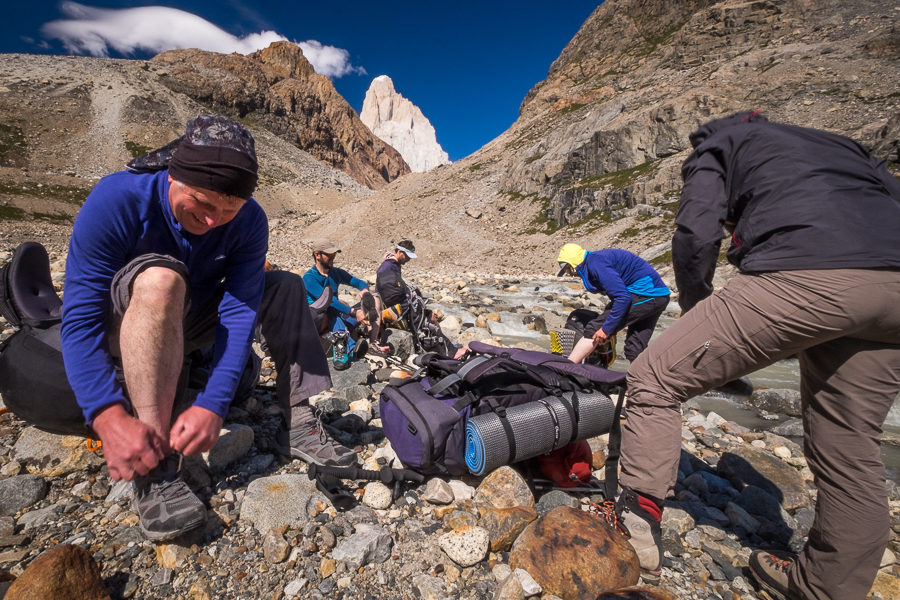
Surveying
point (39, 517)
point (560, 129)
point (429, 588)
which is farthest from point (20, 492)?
point (560, 129)

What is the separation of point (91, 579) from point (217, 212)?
1.56m

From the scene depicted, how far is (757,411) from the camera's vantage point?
207 inches

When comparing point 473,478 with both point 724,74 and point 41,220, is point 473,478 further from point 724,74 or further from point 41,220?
point 724,74

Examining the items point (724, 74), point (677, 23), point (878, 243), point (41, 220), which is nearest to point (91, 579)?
point (878, 243)

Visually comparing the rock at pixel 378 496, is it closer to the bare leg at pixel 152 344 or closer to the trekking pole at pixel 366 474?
the trekking pole at pixel 366 474

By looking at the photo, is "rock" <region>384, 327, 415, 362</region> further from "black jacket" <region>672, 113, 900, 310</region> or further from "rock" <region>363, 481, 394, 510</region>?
"black jacket" <region>672, 113, 900, 310</region>

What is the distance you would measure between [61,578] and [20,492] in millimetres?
971

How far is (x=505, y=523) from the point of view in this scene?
7.13 feet

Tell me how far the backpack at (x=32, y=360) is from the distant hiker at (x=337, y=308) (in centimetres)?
306

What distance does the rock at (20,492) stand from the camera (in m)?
2.03

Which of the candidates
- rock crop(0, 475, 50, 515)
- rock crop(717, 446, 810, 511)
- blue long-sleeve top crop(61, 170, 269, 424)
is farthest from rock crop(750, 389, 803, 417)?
rock crop(0, 475, 50, 515)

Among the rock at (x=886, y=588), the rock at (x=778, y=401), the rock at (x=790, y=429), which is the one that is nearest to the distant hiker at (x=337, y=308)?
the rock at (x=886, y=588)

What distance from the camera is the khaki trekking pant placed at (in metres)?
1.75

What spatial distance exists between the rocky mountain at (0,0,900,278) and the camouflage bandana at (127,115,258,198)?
1401cm
